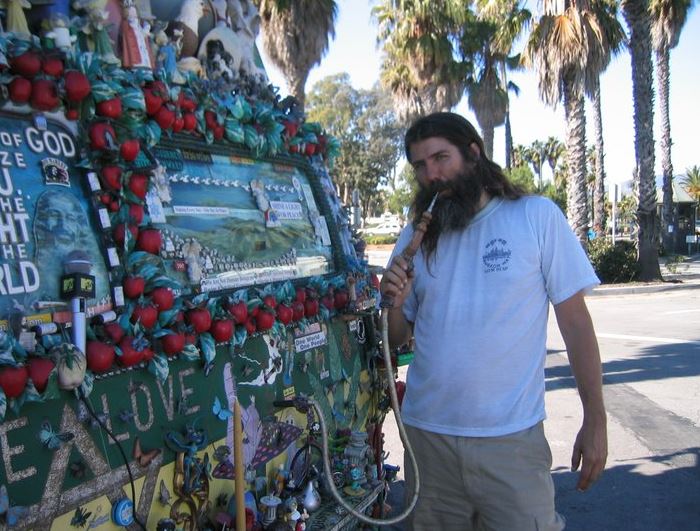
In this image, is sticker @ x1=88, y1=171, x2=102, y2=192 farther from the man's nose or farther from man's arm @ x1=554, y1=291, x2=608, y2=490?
man's arm @ x1=554, y1=291, x2=608, y2=490

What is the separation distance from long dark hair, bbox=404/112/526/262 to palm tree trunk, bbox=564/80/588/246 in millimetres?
13898

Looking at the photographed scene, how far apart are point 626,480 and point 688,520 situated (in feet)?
2.15

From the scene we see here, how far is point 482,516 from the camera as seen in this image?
218 cm

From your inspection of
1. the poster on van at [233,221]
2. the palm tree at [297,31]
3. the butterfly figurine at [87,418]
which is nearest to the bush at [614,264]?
the palm tree at [297,31]

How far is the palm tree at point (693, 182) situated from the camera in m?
45.4

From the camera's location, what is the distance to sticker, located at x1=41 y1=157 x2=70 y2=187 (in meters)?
1.66

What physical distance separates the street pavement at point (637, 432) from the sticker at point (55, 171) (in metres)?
2.68

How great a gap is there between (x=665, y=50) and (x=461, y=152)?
24035mm

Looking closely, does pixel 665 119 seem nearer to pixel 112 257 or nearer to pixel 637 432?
pixel 637 432

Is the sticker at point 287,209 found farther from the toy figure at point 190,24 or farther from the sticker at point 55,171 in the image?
the sticker at point 55,171

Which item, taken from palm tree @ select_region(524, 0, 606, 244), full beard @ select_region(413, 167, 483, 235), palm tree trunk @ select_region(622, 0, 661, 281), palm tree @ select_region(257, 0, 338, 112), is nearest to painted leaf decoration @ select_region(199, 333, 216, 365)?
full beard @ select_region(413, 167, 483, 235)

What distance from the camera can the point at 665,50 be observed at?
2250cm

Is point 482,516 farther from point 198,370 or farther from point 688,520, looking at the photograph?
point 688,520

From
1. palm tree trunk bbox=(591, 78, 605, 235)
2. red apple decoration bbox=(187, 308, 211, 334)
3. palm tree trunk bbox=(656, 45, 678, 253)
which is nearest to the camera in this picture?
red apple decoration bbox=(187, 308, 211, 334)
